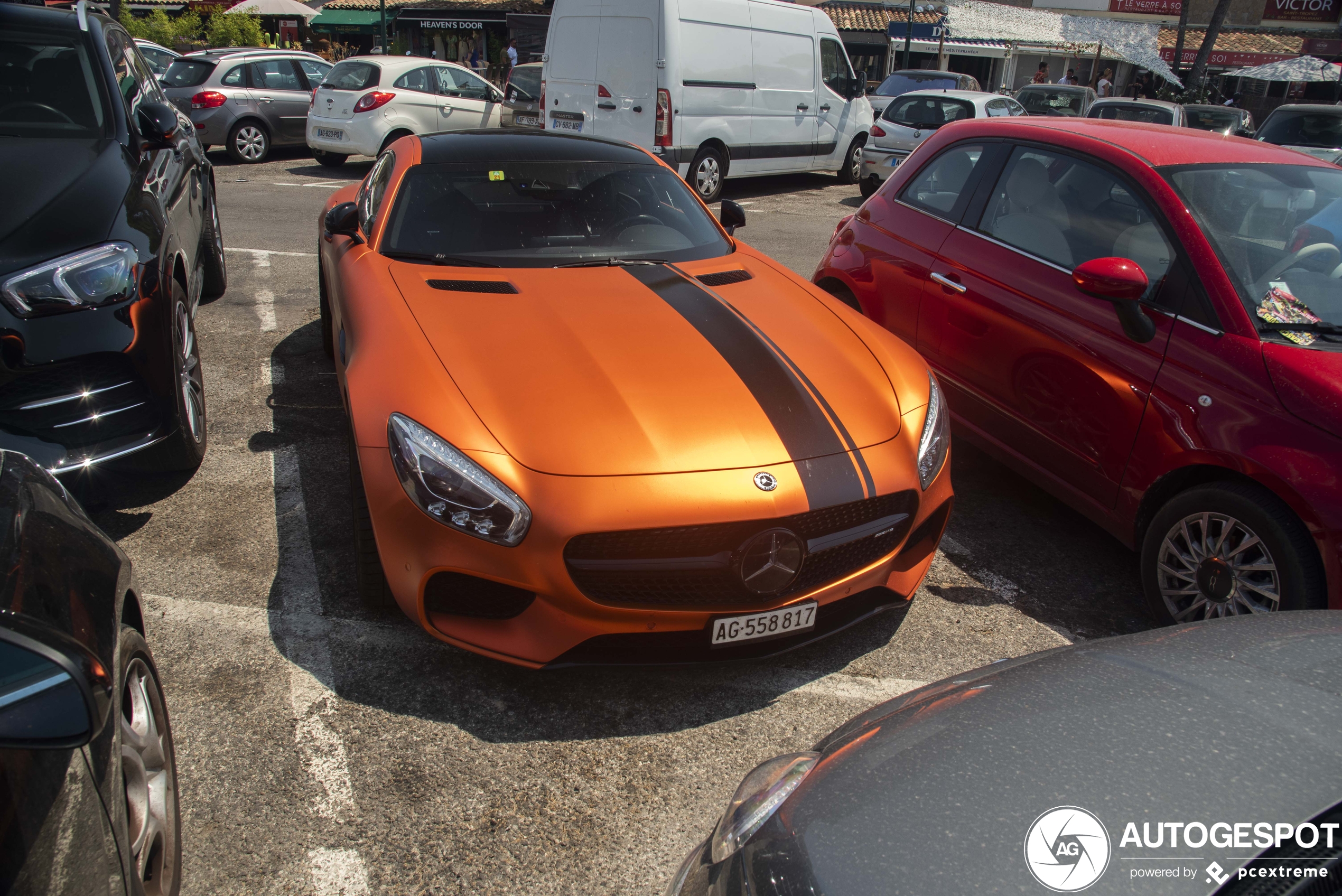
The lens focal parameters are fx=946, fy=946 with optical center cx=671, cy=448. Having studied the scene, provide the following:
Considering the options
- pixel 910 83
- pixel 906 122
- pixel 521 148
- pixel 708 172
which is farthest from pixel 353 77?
pixel 910 83

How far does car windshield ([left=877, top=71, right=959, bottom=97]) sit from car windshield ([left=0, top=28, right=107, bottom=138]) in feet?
62.1

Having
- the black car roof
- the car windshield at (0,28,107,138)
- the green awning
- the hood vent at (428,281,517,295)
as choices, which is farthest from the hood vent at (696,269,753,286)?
the green awning

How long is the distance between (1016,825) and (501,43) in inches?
1510

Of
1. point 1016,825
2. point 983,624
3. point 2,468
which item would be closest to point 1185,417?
point 983,624

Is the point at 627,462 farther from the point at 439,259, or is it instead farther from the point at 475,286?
the point at 439,259

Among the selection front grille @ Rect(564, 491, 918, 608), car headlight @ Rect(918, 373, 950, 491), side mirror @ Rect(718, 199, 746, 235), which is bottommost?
front grille @ Rect(564, 491, 918, 608)

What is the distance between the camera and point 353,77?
12594mm

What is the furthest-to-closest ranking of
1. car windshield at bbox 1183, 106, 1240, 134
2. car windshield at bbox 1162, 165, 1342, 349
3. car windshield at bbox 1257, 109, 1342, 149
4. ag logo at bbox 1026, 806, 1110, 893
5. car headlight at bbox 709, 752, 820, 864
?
car windshield at bbox 1183, 106, 1240, 134
car windshield at bbox 1257, 109, 1342, 149
car windshield at bbox 1162, 165, 1342, 349
car headlight at bbox 709, 752, 820, 864
ag logo at bbox 1026, 806, 1110, 893

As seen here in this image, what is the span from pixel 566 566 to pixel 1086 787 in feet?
4.72

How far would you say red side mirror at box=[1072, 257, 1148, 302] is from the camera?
325 cm

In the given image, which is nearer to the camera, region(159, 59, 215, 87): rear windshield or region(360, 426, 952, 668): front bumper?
region(360, 426, 952, 668): front bumper

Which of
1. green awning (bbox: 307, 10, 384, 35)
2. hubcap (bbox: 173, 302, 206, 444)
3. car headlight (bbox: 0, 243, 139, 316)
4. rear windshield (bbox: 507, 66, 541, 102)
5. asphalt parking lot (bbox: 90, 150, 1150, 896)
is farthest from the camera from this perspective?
green awning (bbox: 307, 10, 384, 35)

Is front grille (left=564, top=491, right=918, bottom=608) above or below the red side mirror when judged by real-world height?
below

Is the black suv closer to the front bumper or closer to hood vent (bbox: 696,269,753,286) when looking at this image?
the front bumper
